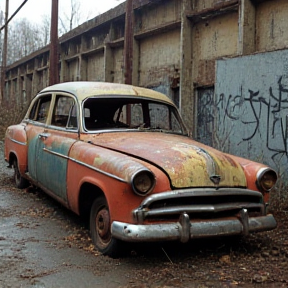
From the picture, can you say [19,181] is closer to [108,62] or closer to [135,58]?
[135,58]

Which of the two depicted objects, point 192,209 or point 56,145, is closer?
point 192,209

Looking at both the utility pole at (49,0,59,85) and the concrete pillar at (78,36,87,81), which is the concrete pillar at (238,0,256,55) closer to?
the utility pole at (49,0,59,85)

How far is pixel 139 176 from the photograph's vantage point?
3512 millimetres

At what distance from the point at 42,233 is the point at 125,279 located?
1610 millimetres

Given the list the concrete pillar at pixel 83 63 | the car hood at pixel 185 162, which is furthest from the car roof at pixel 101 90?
the concrete pillar at pixel 83 63

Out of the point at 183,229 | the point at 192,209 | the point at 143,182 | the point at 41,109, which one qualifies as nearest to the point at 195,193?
the point at 192,209

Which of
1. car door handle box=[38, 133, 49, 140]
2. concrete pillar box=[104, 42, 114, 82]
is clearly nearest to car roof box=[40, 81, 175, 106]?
car door handle box=[38, 133, 49, 140]

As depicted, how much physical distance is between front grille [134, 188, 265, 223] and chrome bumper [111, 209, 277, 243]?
69mm

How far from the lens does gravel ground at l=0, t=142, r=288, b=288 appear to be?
3348 mm

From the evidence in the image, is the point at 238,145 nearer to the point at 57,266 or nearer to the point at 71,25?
the point at 57,266

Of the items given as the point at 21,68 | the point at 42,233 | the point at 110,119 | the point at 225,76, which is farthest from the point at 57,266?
the point at 21,68

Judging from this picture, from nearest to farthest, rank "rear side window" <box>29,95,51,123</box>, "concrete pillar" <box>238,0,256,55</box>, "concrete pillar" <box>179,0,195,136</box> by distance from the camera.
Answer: "rear side window" <box>29,95,51,123</box>
"concrete pillar" <box>238,0,256,55</box>
"concrete pillar" <box>179,0,195,136</box>

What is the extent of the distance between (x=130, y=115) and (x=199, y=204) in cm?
249

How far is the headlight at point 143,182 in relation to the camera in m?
3.49
